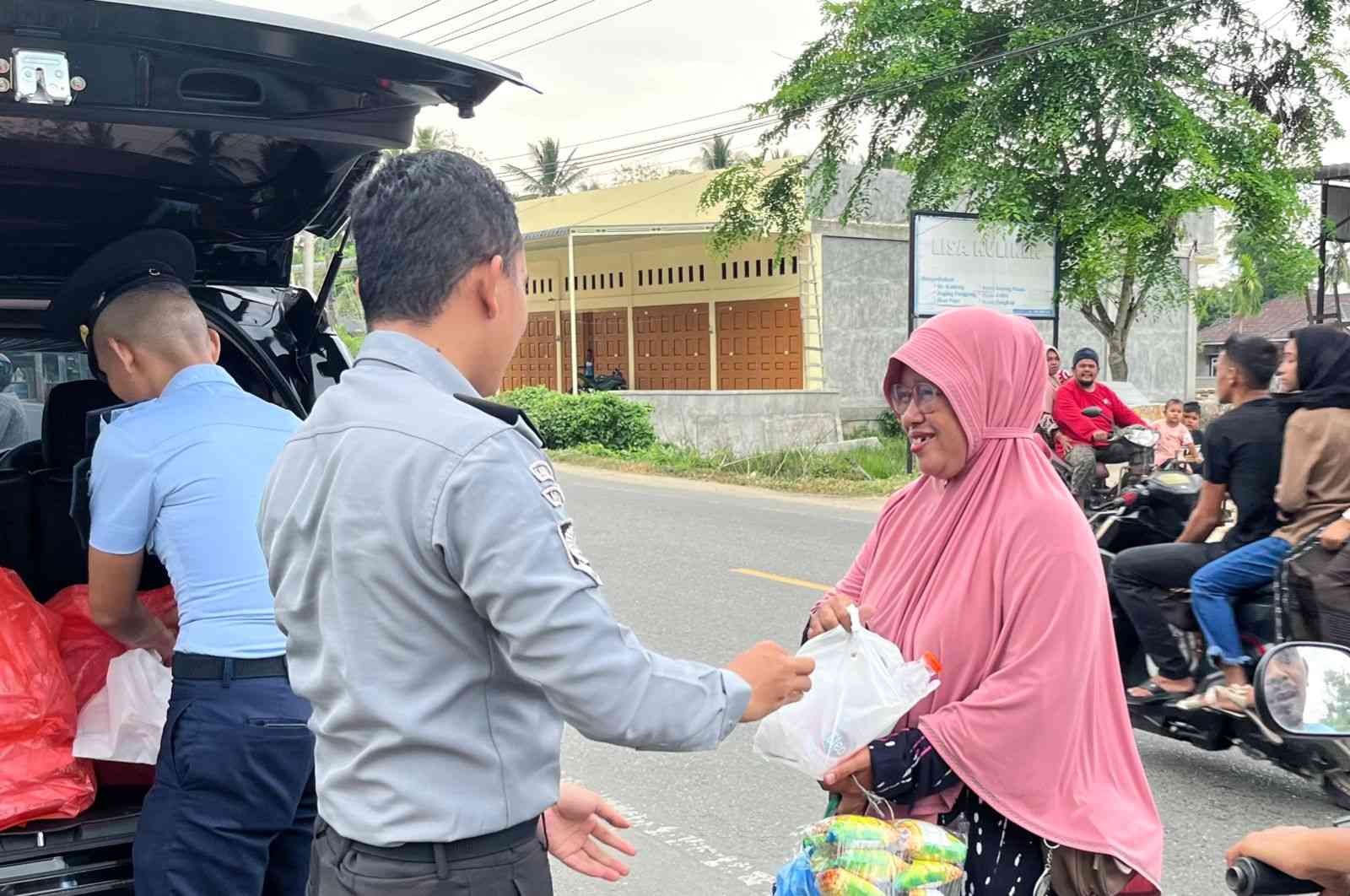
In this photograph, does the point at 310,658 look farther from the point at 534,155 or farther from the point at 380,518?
the point at 534,155

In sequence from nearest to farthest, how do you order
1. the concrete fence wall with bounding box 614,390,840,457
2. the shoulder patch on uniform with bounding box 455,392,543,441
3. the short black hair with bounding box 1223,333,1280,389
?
the shoulder patch on uniform with bounding box 455,392,543,441 < the short black hair with bounding box 1223,333,1280,389 < the concrete fence wall with bounding box 614,390,840,457

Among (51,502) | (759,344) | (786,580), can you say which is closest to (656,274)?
(759,344)

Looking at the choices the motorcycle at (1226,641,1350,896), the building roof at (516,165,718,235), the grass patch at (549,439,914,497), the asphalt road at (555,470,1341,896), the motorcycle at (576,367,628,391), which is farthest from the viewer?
the motorcycle at (576,367,628,391)

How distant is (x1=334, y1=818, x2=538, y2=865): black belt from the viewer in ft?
5.98

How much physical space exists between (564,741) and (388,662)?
4.09 m

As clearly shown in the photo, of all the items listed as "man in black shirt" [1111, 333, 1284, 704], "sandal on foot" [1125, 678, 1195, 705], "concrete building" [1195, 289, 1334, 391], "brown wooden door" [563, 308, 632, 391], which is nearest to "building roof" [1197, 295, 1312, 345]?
"concrete building" [1195, 289, 1334, 391]

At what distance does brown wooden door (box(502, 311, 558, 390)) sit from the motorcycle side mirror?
30026 millimetres

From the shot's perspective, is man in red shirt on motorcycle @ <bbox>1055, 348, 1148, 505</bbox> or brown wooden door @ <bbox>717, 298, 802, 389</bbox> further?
A: brown wooden door @ <bbox>717, 298, 802, 389</bbox>

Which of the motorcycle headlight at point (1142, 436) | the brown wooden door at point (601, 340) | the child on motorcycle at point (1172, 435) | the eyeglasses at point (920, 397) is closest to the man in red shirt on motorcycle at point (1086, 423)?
the motorcycle headlight at point (1142, 436)

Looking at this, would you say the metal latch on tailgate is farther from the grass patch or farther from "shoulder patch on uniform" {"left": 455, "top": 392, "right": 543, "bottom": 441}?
the grass patch

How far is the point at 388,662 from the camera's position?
5.85ft

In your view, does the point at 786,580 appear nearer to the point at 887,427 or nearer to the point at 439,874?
the point at 439,874

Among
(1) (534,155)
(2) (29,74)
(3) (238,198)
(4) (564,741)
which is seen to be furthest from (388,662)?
(1) (534,155)

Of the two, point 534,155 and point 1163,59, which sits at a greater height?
point 534,155
